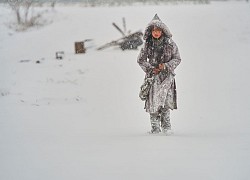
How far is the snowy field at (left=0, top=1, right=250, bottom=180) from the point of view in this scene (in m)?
3.49

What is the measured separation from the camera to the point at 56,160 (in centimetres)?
364

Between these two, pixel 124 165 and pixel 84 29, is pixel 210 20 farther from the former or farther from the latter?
pixel 124 165

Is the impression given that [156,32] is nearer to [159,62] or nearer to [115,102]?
[159,62]

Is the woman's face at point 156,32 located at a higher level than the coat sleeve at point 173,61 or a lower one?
higher

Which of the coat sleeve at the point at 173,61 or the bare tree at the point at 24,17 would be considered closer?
the coat sleeve at the point at 173,61

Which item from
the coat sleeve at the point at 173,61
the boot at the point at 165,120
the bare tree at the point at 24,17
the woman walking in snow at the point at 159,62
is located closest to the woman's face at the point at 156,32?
the woman walking in snow at the point at 159,62

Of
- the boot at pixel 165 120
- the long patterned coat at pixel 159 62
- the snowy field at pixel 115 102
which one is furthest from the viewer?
the boot at pixel 165 120

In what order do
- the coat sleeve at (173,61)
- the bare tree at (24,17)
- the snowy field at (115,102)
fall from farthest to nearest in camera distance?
the bare tree at (24,17), the coat sleeve at (173,61), the snowy field at (115,102)

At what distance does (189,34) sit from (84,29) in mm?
5901

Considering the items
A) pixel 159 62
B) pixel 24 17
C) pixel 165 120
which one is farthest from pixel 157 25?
pixel 24 17

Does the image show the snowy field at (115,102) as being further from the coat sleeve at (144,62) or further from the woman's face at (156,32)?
the woman's face at (156,32)

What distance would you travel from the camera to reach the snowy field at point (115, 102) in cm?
349

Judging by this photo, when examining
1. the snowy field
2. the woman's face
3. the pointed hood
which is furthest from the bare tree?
the woman's face

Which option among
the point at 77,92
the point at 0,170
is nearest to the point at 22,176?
Answer: the point at 0,170
